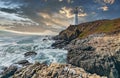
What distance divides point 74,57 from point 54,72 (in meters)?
35.9

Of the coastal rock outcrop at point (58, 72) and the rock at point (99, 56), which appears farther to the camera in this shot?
the rock at point (99, 56)

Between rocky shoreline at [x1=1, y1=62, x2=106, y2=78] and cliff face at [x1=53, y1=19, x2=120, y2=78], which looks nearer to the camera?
rocky shoreline at [x1=1, y1=62, x2=106, y2=78]

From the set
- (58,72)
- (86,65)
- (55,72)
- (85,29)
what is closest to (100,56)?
(86,65)

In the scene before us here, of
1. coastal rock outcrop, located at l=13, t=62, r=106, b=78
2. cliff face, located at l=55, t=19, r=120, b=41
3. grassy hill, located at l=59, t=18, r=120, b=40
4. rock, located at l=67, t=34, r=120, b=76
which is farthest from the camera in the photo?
grassy hill, located at l=59, t=18, r=120, b=40

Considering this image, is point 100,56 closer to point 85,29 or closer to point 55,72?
point 55,72

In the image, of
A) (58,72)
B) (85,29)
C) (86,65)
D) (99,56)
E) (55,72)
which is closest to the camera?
(58,72)

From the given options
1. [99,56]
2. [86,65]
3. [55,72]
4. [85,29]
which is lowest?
[86,65]

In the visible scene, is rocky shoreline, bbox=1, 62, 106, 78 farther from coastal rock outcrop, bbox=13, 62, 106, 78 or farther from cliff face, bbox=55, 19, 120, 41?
cliff face, bbox=55, 19, 120, 41

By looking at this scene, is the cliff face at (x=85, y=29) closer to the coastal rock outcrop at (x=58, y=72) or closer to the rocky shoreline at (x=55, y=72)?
the rocky shoreline at (x=55, y=72)

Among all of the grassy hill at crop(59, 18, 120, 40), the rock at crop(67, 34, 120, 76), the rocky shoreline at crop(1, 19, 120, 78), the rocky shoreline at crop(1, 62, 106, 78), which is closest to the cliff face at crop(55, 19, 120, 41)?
the grassy hill at crop(59, 18, 120, 40)

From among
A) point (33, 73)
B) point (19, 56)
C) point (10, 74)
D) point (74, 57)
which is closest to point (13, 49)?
point (19, 56)

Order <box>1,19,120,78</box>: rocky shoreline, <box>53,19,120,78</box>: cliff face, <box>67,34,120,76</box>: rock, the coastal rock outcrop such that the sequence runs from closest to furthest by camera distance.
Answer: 1. the coastal rock outcrop
2. <box>1,19,120,78</box>: rocky shoreline
3. <box>53,19,120,78</box>: cliff face
4. <box>67,34,120,76</box>: rock

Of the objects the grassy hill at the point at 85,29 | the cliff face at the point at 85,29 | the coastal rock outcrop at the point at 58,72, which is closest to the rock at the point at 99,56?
the coastal rock outcrop at the point at 58,72

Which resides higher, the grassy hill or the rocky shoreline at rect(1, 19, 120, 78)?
the grassy hill
